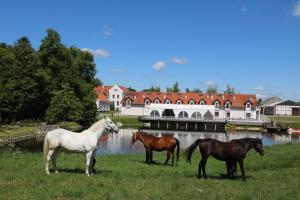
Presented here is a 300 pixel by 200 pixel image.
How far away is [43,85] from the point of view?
66812 millimetres

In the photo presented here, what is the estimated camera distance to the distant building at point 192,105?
330 ft

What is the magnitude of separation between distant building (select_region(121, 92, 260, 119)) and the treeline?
28782 millimetres

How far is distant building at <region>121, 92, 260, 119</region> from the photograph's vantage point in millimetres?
100500

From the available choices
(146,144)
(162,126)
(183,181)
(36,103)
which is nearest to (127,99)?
(162,126)

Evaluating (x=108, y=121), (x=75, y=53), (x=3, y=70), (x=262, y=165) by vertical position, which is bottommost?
(x=262, y=165)

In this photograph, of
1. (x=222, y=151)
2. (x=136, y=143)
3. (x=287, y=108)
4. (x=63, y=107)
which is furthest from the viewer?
(x=287, y=108)

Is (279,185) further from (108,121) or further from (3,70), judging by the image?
(3,70)

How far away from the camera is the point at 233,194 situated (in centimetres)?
1105

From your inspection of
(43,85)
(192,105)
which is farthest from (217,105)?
(43,85)

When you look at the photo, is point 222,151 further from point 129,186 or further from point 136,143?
point 136,143

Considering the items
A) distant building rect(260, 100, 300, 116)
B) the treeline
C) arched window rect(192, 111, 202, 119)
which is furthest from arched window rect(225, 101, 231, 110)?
the treeline

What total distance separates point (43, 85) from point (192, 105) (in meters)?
45.9

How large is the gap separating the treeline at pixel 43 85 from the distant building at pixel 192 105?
2878 cm

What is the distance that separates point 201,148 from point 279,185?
312 cm
